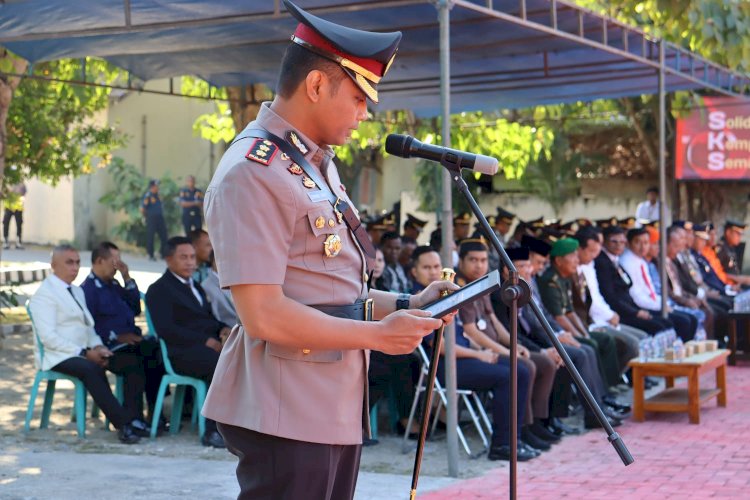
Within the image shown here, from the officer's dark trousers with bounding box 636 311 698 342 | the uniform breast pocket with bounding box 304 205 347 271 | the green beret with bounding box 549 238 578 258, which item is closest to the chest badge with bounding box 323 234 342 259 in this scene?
the uniform breast pocket with bounding box 304 205 347 271

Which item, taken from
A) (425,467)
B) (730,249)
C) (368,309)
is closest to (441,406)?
(425,467)

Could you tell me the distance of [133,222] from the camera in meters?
26.8

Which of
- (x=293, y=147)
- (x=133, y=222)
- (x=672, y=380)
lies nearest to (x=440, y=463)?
(x=672, y=380)

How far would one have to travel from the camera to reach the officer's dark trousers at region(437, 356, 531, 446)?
7.82m

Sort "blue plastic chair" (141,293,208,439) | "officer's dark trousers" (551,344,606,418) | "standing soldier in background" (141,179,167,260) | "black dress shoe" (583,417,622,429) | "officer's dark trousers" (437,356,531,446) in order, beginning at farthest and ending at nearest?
"standing soldier in background" (141,179,167,260) → "black dress shoe" (583,417,622,429) → "officer's dark trousers" (551,344,606,418) → "blue plastic chair" (141,293,208,439) → "officer's dark trousers" (437,356,531,446)

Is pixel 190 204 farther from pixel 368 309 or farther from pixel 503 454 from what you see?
pixel 368 309

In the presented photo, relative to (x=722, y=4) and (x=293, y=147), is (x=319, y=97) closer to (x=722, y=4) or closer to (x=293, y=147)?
(x=293, y=147)

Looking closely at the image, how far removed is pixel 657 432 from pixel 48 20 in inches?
212

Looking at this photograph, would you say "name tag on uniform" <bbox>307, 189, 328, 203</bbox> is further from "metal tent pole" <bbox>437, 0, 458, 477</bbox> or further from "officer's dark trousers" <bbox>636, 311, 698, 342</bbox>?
"officer's dark trousers" <bbox>636, 311, 698, 342</bbox>

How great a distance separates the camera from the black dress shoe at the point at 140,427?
8.16m

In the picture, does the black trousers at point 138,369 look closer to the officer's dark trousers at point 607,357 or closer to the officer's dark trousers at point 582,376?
the officer's dark trousers at point 582,376

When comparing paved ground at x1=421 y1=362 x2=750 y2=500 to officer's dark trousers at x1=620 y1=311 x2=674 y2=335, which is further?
officer's dark trousers at x1=620 y1=311 x2=674 y2=335

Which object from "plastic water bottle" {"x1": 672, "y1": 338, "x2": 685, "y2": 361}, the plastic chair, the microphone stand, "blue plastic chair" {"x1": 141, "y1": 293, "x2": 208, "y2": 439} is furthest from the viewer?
"plastic water bottle" {"x1": 672, "y1": 338, "x2": 685, "y2": 361}

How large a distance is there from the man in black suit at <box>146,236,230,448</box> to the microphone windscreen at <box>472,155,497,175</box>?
5.04 meters
